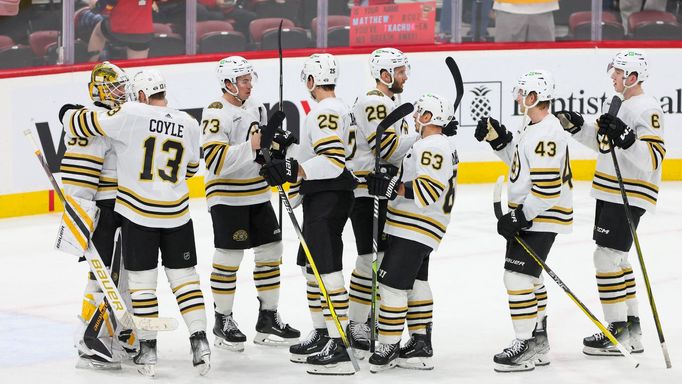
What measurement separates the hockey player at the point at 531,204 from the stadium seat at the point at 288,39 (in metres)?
4.75

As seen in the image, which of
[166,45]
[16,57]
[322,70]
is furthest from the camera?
[166,45]

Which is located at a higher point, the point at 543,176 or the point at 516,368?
the point at 543,176

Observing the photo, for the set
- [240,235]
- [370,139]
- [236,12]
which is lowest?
[240,235]

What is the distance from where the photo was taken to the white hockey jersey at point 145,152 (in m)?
5.29

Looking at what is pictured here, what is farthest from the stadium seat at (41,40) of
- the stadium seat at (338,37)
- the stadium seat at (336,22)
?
the stadium seat at (338,37)

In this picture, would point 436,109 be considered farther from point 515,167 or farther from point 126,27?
point 126,27

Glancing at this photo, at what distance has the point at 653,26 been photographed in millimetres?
11008

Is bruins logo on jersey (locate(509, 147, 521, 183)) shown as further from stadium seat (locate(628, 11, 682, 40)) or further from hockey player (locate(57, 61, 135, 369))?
stadium seat (locate(628, 11, 682, 40))

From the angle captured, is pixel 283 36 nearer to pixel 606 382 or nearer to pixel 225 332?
pixel 225 332

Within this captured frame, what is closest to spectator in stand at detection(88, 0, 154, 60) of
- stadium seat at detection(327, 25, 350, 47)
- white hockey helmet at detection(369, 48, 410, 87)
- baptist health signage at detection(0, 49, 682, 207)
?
baptist health signage at detection(0, 49, 682, 207)

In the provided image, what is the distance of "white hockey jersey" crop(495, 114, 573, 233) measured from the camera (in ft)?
17.7

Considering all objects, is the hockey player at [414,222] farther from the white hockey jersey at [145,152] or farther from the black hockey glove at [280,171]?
the white hockey jersey at [145,152]

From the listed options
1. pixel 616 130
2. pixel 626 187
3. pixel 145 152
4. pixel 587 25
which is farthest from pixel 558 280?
pixel 587 25

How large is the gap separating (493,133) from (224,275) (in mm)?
1410
